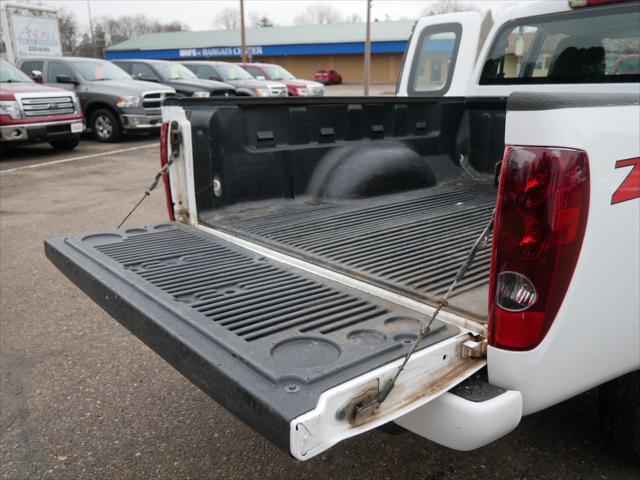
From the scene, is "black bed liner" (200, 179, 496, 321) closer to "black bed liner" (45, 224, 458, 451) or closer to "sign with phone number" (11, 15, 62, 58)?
"black bed liner" (45, 224, 458, 451)

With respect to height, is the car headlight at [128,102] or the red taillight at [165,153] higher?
the red taillight at [165,153]

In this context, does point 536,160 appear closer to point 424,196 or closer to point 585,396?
point 585,396

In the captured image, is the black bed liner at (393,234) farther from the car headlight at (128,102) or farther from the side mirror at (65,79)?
the side mirror at (65,79)

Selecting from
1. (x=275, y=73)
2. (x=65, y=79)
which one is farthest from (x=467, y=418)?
(x=275, y=73)

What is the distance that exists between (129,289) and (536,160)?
1529 mm

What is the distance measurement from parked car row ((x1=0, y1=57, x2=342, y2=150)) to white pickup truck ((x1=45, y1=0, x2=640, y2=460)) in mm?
7212

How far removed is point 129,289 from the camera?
2232 millimetres

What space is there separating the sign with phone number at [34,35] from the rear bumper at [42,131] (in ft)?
27.8

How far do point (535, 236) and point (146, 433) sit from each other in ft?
6.86

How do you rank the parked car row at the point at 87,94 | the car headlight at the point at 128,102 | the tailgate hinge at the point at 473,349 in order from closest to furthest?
1. the tailgate hinge at the point at 473,349
2. the parked car row at the point at 87,94
3. the car headlight at the point at 128,102

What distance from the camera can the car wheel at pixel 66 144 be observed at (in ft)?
39.7

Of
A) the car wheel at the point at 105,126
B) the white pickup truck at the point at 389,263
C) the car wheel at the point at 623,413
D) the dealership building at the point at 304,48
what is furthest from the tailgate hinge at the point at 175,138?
the dealership building at the point at 304,48

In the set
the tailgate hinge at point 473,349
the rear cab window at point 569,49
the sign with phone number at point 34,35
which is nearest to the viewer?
the tailgate hinge at point 473,349

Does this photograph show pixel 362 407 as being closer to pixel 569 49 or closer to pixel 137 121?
pixel 569 49
